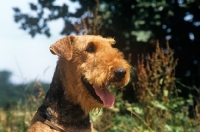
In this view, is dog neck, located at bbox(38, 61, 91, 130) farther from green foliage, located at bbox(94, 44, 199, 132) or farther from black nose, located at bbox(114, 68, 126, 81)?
green foliage, located at bbox(94, 44, 199, 132)

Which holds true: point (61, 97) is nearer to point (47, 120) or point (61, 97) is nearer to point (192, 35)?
point (47, 120)

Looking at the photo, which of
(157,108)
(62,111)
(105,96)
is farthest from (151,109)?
(62,111)

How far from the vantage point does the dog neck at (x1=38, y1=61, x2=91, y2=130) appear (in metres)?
3.12

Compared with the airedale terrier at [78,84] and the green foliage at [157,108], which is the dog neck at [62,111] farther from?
the green foliage at [157,108]

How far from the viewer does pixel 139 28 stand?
614cm

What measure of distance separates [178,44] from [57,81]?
160 inches

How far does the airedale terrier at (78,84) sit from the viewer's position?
10.2ft

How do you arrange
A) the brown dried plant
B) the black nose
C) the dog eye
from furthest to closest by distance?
the brown dried plant → the dog eye → the black nose

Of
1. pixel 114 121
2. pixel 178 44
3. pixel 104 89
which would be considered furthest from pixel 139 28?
pixel 104 89

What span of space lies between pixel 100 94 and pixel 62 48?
541 mm

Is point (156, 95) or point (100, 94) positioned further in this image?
point (156, 95)

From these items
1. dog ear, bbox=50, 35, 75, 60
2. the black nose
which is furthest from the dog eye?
the black nose

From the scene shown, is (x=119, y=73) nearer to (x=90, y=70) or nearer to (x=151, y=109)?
(x=90, y=70)

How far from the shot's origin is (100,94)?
10.7 feet
